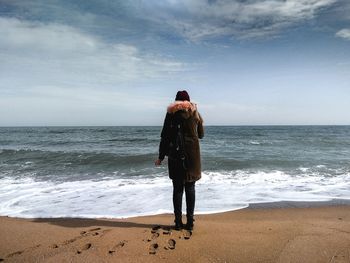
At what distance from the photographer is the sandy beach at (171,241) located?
3.17 m

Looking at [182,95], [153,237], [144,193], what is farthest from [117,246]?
[144,193]

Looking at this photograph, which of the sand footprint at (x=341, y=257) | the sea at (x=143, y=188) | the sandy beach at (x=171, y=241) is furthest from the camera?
the sea at (x=143, y=188)

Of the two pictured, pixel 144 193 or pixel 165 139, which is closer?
pixel 165 139

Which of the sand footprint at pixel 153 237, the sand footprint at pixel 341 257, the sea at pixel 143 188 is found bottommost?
the sea at pixel 143 188

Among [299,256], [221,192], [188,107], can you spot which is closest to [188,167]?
[188,107]

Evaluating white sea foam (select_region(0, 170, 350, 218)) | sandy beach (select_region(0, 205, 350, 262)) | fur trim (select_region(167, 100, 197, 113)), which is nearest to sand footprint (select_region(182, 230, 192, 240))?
sandy beach (select_region(0, 205, 350, 262))

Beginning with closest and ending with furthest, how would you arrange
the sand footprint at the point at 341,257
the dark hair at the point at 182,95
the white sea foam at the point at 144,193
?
1. the sand footprint at the point at 341,257
2. the dark hair at the point at 182,95
3. the white sea foam at the point at 144,193

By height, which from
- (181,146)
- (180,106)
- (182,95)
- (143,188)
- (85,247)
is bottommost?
(143,188)

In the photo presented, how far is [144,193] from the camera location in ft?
22.7

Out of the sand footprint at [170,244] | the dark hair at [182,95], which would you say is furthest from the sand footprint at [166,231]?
the dark hair at [182,95]

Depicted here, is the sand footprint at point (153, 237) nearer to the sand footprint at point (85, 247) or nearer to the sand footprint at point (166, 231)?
the sand footprint at point (166, 231)

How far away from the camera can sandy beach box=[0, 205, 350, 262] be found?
3168mm

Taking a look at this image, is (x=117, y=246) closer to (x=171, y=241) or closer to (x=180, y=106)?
(x=171, y=241)

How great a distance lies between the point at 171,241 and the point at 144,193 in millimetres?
3454
